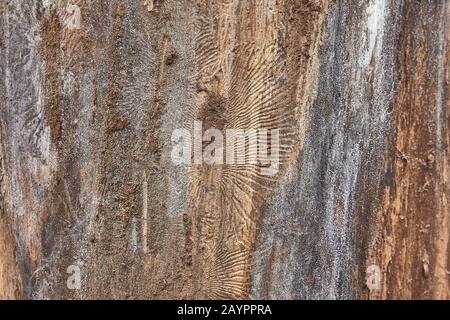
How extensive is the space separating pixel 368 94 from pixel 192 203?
33.5 inches

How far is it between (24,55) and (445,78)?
171 cm

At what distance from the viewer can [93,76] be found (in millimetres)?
2150

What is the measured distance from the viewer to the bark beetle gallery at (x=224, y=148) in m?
2.14

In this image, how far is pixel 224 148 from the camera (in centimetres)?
219

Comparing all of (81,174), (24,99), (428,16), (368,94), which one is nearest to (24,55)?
(24,99)

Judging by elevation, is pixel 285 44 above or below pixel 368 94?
above

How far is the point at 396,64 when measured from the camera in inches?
84.1

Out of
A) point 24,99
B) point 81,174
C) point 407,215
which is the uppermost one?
point 24,99

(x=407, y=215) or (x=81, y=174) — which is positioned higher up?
(x=81, y=174)

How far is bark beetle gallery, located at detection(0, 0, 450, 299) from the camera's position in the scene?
7.03 feet

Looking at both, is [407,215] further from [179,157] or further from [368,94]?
[179,157]

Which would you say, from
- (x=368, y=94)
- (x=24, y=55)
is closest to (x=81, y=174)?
(x=24, y=55)

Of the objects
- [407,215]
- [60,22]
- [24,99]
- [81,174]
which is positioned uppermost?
[60,22]

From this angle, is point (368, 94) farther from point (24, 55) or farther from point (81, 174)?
point (24, 55)
